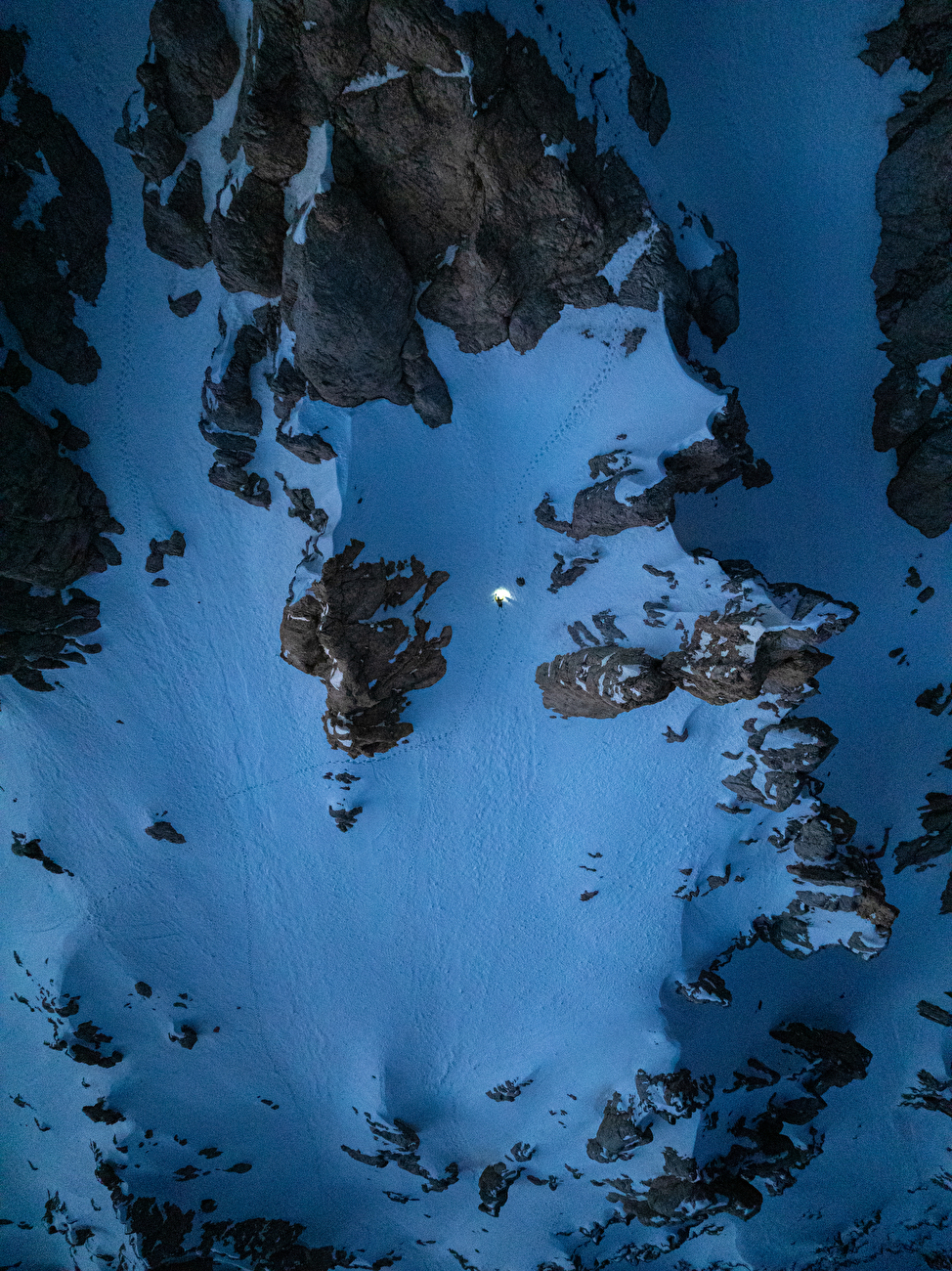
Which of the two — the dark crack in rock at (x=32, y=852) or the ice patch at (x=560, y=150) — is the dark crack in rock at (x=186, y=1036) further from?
the ice patch at (x=560, y=150)

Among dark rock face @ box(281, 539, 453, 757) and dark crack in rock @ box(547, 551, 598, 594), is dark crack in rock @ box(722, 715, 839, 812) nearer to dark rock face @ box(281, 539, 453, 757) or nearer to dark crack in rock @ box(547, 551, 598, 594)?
dark crack in rock @ box(547, 551, 598, 594)

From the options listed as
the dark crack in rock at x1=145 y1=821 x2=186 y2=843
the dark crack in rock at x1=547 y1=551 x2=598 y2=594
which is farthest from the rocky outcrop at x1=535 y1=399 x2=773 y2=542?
the dark crack in rock at x1=145 y1=821 x2=186 y2=843

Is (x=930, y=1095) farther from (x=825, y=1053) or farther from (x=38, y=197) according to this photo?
(x=38, y=197)

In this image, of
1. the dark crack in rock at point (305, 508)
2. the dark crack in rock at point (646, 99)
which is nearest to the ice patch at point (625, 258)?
the dark crack in rock at point (646, 99)

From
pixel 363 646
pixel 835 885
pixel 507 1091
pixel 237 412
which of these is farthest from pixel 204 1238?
pixel 237 412

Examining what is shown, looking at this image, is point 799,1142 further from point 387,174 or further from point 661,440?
point 387,174

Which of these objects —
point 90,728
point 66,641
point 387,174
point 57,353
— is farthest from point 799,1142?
point 57,353
